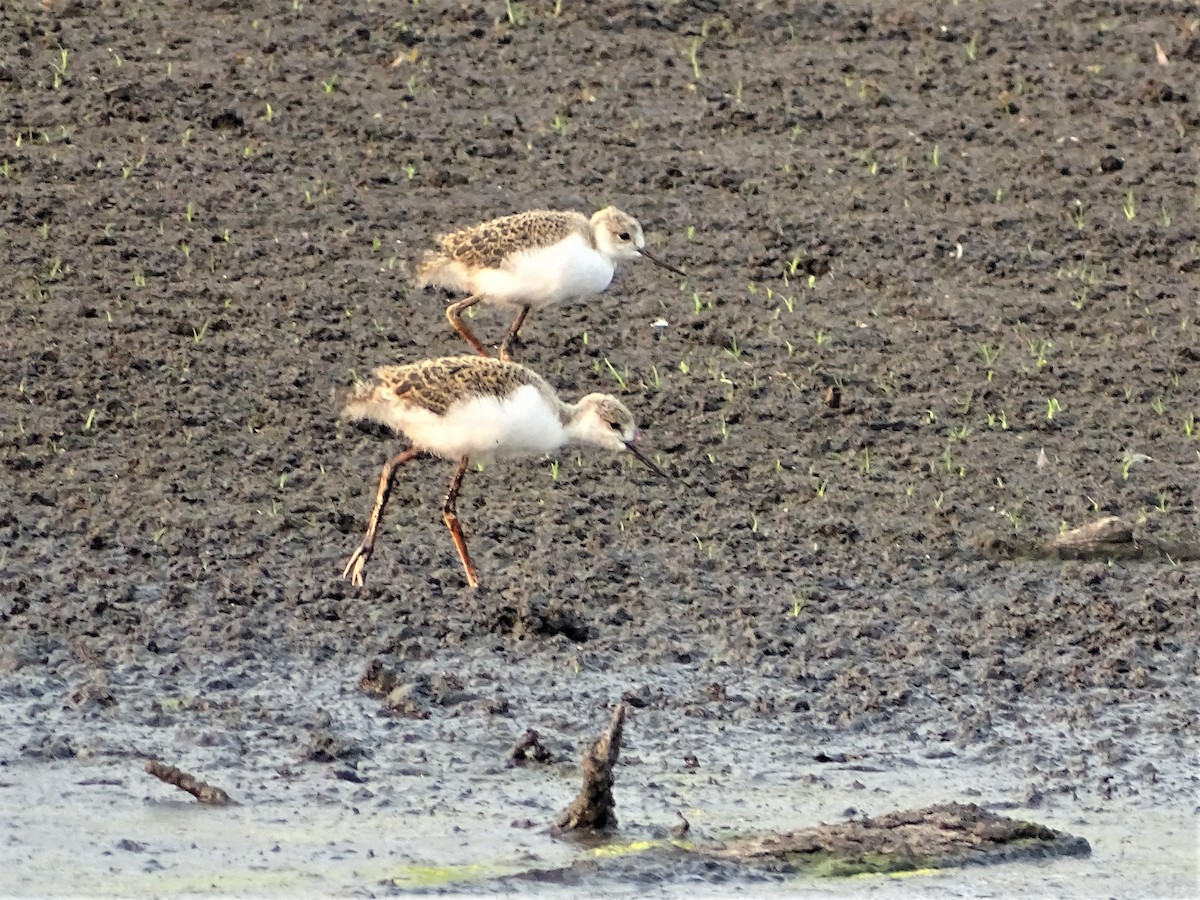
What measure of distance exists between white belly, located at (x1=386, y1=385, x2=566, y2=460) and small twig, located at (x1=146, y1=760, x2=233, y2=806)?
220 cm

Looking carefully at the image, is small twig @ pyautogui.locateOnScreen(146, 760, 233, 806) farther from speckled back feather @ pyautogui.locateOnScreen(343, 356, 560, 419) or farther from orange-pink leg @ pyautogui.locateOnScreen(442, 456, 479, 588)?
speckled back feather @ pyautogui.locateOnScreen(343, 356, 560, 419)

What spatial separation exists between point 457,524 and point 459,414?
1.55 ft

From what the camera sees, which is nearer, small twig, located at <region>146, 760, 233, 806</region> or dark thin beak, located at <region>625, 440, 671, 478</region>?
small twig, located at <region>146, 760, 233, 806</region>

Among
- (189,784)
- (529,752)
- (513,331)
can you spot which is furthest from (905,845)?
(513,331)

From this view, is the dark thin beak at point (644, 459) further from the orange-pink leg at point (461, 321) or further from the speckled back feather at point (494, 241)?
the orange-pink leg at point (461, 321)

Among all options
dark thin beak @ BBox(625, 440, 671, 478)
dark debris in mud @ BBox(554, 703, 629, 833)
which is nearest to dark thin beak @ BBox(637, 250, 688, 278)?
dark thin beak @ BBox(625, 440, 671, 478)

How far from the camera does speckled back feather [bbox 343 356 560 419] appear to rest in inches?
318

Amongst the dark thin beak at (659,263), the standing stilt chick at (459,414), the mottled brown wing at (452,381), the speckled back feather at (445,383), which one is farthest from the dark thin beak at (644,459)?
the dark thin beak at (659,263)

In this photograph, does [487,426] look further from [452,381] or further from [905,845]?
[905,845]

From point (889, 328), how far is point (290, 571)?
387 cm

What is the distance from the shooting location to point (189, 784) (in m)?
6.18

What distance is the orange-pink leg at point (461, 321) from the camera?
10.3m

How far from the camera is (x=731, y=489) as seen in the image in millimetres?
9156

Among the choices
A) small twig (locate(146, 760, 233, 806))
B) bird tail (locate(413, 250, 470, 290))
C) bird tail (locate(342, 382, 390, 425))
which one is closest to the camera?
small twig (locate(146, 760, 233, 806))
